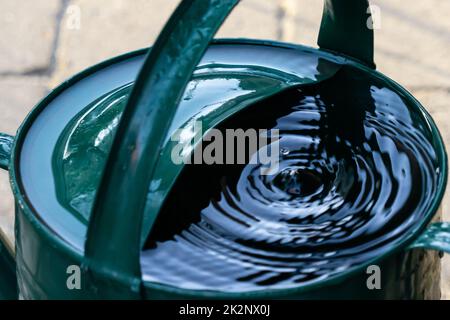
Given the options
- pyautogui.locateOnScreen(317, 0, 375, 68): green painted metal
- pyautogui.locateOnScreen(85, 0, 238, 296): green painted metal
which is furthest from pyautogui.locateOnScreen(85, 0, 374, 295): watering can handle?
pyautogui.locateOnScreen(317, 0, 375, 68): green painted metal

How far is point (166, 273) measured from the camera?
3.49 feet

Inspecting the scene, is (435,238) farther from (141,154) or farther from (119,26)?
(119,26)

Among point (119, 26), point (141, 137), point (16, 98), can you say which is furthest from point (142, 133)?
point (119, 26)

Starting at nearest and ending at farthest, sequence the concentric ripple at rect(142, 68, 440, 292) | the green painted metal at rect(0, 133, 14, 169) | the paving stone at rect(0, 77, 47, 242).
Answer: the concentric ripple at rect(142, 68, 440, 292) < the green painted metal at rect(0, 133, 14, 169) < the paving stone at rect(0, 77, 47, 242)

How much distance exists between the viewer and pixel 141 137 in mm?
967

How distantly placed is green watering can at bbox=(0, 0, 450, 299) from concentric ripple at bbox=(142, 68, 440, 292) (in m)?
0.02

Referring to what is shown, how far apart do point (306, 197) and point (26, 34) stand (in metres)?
2.16

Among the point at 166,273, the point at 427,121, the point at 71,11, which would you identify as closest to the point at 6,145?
the point at 166,273

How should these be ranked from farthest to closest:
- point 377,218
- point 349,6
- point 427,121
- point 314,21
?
point 314,21
point 349,6
point 427,121
point 377,218

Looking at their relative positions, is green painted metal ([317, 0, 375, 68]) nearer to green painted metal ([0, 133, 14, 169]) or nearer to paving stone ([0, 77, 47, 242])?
green painted metal ([0, 133, 14, 169])

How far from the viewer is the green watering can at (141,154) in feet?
3.20

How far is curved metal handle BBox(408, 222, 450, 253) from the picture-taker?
102 centimetres
